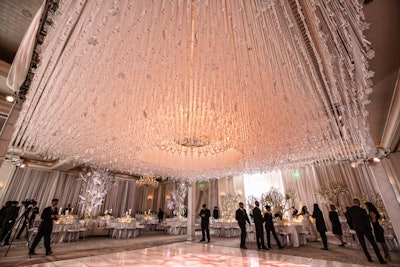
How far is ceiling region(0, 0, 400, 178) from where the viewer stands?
236cm

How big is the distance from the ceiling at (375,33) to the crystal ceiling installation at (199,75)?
0.67 metres

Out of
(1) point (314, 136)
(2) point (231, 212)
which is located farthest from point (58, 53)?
(2) point (231, 212)

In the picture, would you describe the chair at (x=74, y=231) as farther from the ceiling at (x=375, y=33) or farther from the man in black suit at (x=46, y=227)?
the ceiling at (x=375, y=33)

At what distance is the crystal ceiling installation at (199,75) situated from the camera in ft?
6.00

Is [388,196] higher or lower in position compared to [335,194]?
lower

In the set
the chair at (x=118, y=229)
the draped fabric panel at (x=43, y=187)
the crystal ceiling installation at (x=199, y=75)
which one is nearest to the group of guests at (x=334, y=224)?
the crystal ceiling installation at (x=199, y=75)

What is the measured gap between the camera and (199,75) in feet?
8.41

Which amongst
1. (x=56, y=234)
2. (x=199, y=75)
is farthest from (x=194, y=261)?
(x=56, y=234)

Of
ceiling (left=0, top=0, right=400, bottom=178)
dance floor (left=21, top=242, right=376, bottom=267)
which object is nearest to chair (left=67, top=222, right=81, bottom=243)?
dance floor (left=21, top=242, right=376, bottom=267)

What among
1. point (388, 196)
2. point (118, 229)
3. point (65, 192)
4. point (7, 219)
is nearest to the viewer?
point (388, 196)

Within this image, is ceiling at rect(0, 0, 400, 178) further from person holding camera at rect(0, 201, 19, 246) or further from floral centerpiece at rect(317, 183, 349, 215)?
floral centerpiece at rect(317, 183, 349, 215)

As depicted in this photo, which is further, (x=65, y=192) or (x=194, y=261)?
(x=65, y=192)

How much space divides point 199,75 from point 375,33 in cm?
265

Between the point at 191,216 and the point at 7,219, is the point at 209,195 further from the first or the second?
the point at 7,219
